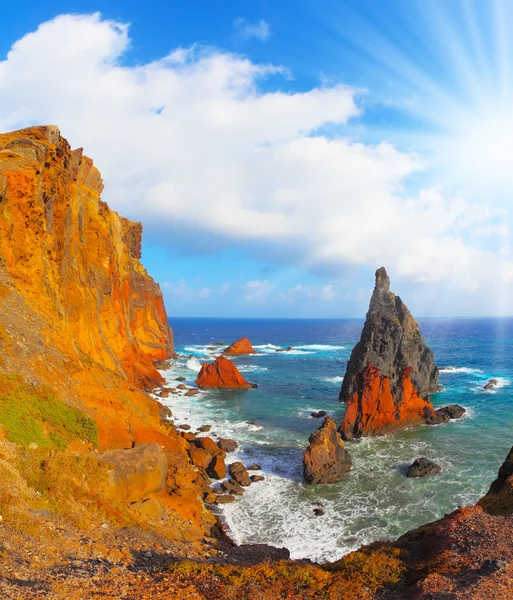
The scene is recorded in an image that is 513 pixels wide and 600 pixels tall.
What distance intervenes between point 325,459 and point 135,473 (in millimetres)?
18007

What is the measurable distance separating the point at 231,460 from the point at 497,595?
27595mm

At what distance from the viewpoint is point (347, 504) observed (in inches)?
1098

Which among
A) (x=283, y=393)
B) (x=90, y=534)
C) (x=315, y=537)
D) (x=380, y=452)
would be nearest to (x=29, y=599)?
(x=90, y=534)

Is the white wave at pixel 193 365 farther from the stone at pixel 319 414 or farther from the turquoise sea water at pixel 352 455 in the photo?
the stone at pixel 319 414

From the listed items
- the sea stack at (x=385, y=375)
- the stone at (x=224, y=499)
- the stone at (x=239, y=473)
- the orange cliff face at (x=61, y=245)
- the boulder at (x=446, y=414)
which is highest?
the orange cliff face at (x=61, y=245)

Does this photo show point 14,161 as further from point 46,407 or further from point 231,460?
point 231,460

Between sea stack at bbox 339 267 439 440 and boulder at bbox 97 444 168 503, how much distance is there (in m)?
26.8

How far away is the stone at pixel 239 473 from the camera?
99.6 ft

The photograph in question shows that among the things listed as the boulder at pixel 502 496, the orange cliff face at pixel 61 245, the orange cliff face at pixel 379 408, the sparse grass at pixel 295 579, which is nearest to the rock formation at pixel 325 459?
the orange cliff face at pixel 379 408

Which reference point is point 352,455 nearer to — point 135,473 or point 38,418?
point 135,473

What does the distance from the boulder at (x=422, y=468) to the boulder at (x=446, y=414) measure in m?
14.0

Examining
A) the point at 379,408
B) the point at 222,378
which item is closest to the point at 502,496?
the point at 379,408

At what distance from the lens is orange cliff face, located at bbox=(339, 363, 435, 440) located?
43.0 meters

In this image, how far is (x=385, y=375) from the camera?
1843 inches
